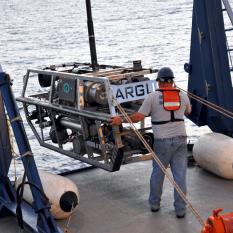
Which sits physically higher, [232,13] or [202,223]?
[232,13]

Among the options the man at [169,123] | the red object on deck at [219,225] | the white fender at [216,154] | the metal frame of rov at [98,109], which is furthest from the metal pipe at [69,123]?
the red object on deck at [219,225]

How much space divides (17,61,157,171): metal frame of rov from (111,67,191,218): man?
2.08 feet

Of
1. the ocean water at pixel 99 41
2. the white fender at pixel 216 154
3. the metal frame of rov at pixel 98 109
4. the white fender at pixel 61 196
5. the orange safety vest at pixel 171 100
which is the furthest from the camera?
the ocean water at pixel 99 41

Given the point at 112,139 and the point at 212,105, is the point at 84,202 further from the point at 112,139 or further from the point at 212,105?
the point at 212,105

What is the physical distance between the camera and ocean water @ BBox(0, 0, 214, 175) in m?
28.0

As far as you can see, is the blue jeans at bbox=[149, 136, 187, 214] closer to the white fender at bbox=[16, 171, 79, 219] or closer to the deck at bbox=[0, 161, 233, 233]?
the deck at bbox=[0, 161, 233, 233]

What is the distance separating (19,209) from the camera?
311 inches

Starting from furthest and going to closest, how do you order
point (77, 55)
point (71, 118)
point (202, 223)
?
point (77, 55) < point (71, 118) < point (202, 223)

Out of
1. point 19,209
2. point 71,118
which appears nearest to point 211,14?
point 71,118

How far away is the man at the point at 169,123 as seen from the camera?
7.96m

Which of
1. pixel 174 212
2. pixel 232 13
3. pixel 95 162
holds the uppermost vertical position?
pixel 232 13

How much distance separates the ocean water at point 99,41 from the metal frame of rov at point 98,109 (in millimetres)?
5277

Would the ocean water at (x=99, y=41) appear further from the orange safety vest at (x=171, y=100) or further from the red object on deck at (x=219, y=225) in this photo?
the red object on deck at (x=219, y=225)

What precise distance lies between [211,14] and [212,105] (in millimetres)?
1355
